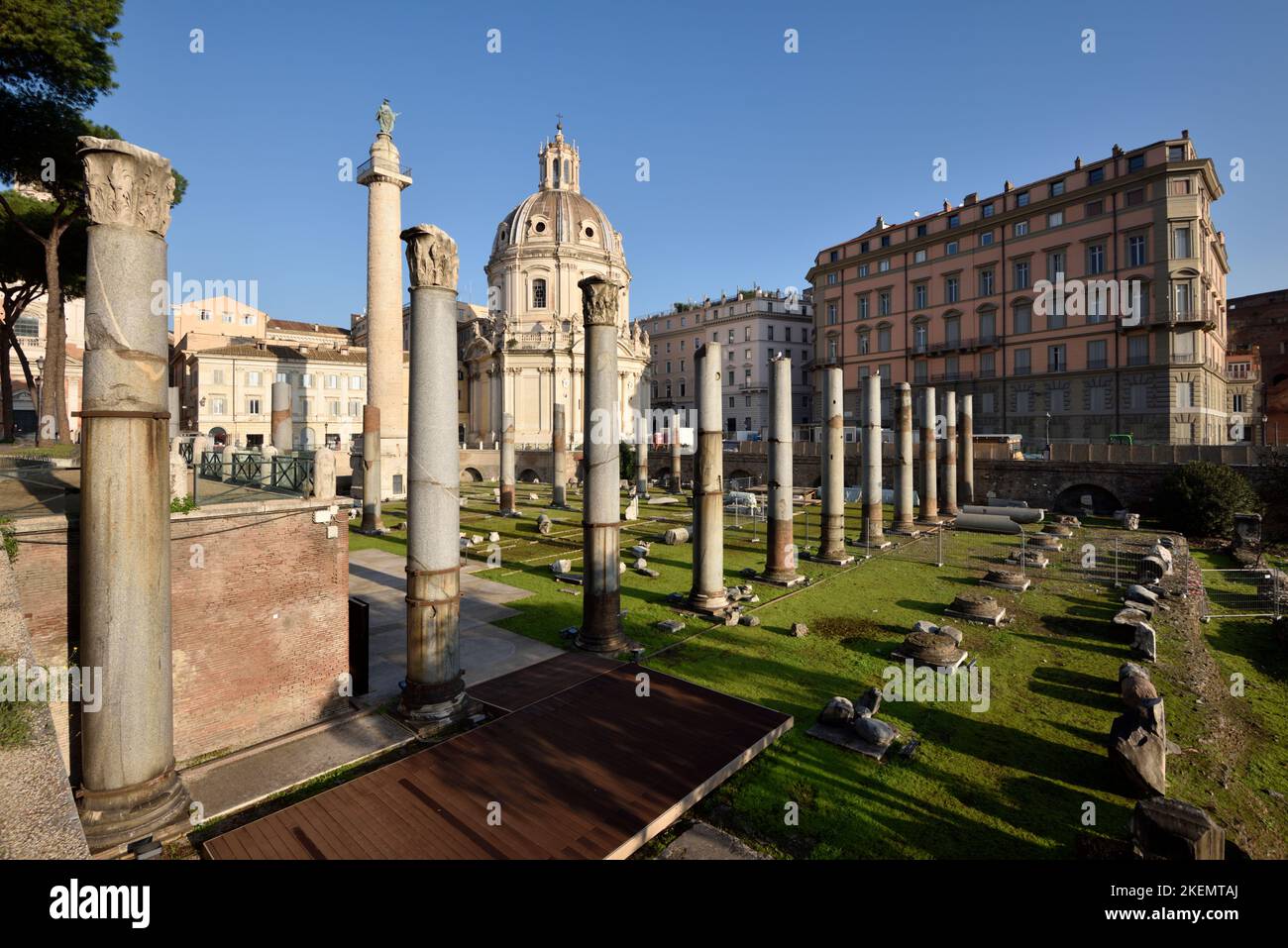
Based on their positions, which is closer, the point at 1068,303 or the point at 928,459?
the point at 928,459

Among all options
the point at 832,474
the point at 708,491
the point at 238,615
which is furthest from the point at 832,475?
the point at 238,615

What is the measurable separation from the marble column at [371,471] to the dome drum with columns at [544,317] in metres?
33.5

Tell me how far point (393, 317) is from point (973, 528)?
2986 centimetres

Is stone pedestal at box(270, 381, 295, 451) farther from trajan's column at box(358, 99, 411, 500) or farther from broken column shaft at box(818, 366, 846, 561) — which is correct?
broken column shaft at box(818, 366, 846, 561)

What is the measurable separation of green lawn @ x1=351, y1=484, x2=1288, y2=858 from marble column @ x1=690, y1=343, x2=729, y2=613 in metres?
0.93

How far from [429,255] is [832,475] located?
15.6m

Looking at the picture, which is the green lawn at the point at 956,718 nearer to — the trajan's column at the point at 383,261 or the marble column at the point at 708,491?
the marble column at the point at 708,491

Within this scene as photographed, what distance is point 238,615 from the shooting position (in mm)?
8461

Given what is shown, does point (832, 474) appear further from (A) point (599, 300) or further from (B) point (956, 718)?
(B) point (956, 718)

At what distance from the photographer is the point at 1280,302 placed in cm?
6072

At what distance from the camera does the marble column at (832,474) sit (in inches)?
810

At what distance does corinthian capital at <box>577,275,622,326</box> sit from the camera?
11.7 meters
